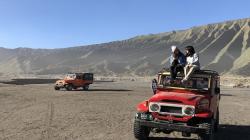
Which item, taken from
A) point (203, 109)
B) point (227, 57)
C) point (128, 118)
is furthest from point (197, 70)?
point (227, 57)

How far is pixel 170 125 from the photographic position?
11734 millimetres

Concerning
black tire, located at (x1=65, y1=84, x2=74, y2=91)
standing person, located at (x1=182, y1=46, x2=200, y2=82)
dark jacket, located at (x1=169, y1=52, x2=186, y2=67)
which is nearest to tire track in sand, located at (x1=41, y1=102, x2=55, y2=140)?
dark jacket, located at (x1=169, y1=52, x2=186, y2=67)

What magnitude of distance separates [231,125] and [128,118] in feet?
14.2

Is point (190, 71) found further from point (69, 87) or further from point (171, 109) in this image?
point (69, 87)

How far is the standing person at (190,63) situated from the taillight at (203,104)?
923mm

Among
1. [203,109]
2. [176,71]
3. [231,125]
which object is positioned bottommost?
[231,125]

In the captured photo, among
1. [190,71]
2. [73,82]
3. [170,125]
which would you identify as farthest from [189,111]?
[73,82]

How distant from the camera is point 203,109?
476 inches

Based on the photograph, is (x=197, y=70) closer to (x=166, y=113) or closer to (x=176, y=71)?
(x=176, y=71)

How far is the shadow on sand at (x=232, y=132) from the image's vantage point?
1419cm

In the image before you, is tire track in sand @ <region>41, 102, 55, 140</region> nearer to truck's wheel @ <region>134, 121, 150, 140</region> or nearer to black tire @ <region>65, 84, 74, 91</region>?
truck's wheel @ <region>134, 121, 150, 140</region>

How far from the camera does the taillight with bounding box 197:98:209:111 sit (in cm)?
1203

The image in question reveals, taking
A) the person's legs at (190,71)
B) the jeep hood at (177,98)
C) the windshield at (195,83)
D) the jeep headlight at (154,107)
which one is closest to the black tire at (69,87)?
the windshield at (195,83)

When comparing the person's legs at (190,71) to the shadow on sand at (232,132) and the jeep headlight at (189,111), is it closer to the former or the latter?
the jeep headlight at (189,111)
